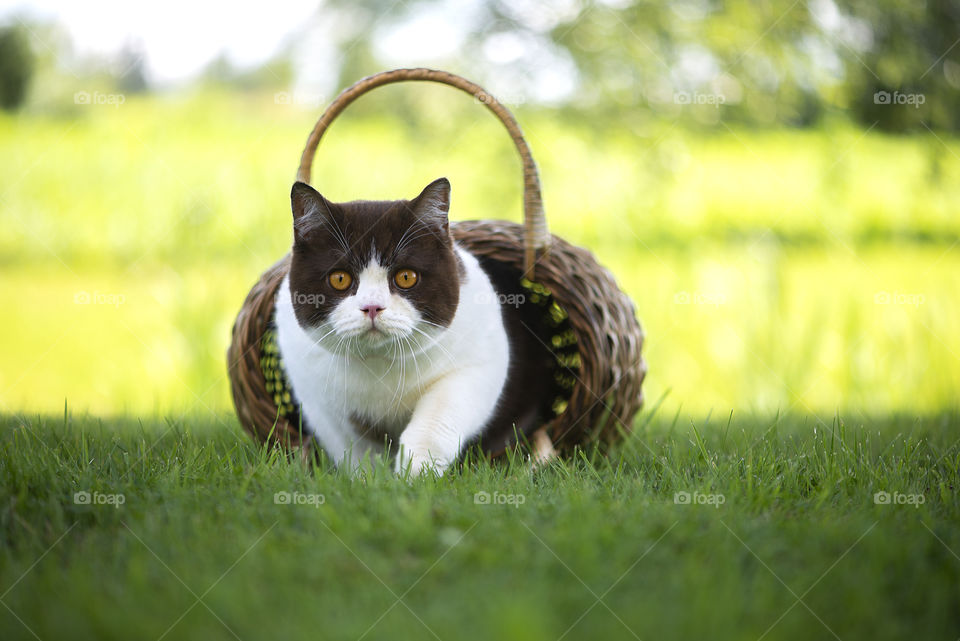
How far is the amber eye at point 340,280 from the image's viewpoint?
6.95 feet

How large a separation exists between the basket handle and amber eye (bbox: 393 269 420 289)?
0.47 m

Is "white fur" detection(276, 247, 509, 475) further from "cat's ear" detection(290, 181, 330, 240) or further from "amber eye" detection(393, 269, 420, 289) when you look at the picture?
"cat's ear" detection(290, 181, 330, 240)

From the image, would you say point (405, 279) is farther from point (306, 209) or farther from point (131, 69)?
point (131, 69)

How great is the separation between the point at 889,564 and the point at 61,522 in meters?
1.73

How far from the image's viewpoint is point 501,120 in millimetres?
2400

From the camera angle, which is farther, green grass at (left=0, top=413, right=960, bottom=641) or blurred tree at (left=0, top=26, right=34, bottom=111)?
blurred tree at (left=0, top=26, right=34, bottom=111)

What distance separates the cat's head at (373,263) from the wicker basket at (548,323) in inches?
13.6

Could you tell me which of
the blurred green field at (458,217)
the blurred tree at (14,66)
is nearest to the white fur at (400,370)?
the blurred green field at (458,217)

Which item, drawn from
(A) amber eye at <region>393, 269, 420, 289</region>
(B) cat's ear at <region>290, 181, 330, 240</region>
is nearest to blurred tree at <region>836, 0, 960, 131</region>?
(A) amber eye at <region>393, 269, 420, 289</region>

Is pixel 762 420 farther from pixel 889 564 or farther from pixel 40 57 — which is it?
pixel 40 57

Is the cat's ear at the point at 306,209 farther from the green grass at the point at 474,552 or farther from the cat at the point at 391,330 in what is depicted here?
the green grass at the point at 474,552

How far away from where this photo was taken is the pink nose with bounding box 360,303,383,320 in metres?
1.98

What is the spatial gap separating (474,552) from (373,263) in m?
0.94

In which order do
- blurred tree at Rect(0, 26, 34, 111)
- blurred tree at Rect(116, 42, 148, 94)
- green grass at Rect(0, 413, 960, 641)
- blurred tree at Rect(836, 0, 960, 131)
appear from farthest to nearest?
blurred tree at Rect(0, 26, 34, 111)
blurred tree at Rect(116, 42, 148, 94)
blurred tree at Rect(836, 0, 960, 131)
green grass at Rect(0, 413, 960, 641)
